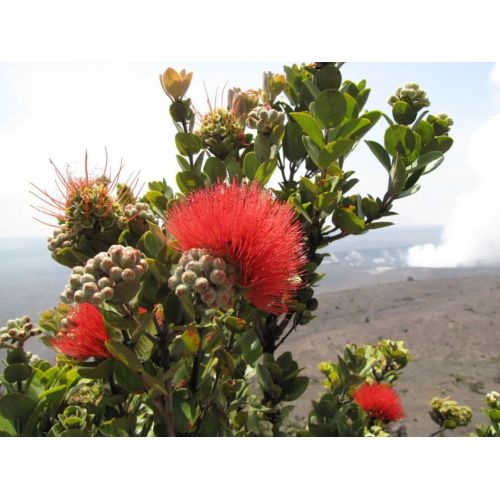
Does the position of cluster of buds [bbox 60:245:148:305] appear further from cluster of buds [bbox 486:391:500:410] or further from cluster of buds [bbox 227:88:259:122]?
cluster of buds [bbox 486:391:500:410]

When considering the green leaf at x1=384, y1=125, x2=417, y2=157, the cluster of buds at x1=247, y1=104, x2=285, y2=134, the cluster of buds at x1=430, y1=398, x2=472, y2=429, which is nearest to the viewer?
the cluster of buds at x1=247, y1=104, x2=285, y2=134

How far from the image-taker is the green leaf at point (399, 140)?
1.16 meters

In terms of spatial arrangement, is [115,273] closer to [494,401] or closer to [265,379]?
[265,379]

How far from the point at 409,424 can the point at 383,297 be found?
235 inches

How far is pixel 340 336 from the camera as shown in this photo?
7.52 metres

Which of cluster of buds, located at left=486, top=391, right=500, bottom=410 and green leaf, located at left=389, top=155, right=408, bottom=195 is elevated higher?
green leaf, located at left=389, top=155, right=408, bottom=195

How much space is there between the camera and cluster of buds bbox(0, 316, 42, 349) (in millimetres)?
990

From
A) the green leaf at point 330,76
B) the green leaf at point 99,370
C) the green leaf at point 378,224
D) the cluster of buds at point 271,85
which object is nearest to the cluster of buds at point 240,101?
the cluster of buds at point 271,85

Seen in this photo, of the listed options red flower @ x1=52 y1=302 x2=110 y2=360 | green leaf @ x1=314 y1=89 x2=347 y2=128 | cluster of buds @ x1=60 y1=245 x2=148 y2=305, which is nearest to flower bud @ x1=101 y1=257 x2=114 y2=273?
cluster of buds @ x1=60 y1=245 x2=148 y2=305

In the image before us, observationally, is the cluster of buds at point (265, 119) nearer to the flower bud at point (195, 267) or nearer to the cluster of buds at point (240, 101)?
the cluster of buds at point (240, 101)

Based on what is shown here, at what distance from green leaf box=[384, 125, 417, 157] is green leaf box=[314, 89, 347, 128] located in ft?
0.60

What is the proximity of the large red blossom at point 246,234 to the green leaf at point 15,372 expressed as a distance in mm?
482

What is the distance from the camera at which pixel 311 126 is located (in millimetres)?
1067

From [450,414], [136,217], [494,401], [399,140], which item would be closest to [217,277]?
[136,217]
